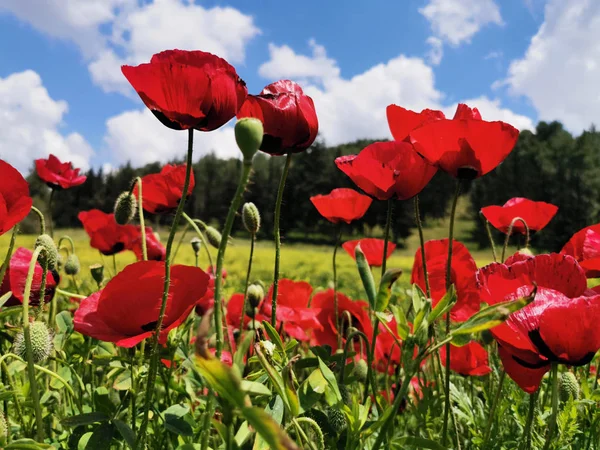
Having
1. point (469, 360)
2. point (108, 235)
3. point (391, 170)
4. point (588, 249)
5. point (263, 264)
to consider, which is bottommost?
point (263, 264)

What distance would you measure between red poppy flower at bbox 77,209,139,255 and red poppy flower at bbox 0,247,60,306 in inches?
31.5

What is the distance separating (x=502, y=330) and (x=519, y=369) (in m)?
0.16

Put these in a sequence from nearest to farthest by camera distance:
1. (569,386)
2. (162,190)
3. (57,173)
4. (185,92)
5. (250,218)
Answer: (185,92)
(569,386)
(250,218)
(162,190)
(57,173)

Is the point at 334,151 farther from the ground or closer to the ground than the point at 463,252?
farther from the ground

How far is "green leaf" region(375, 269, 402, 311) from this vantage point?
1.73ft

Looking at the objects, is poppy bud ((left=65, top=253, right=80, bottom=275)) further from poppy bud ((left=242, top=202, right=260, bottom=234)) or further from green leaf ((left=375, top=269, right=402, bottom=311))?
green leaf ((left=375, top=269, right=402, bottom=311))

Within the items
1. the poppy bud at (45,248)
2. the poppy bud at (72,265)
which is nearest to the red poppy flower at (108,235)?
the poppy bud at (72,265)

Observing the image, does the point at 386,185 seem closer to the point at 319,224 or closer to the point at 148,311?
the point at 148,311

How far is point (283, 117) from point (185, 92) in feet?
0.75

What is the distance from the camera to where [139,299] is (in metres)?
0.78

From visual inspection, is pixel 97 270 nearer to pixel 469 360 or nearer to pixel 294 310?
pixel 294 310

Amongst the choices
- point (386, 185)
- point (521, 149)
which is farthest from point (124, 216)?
point (521, 149)

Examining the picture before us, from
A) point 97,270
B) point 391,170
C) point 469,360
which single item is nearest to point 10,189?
point 391,170

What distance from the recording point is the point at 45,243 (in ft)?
2.92
